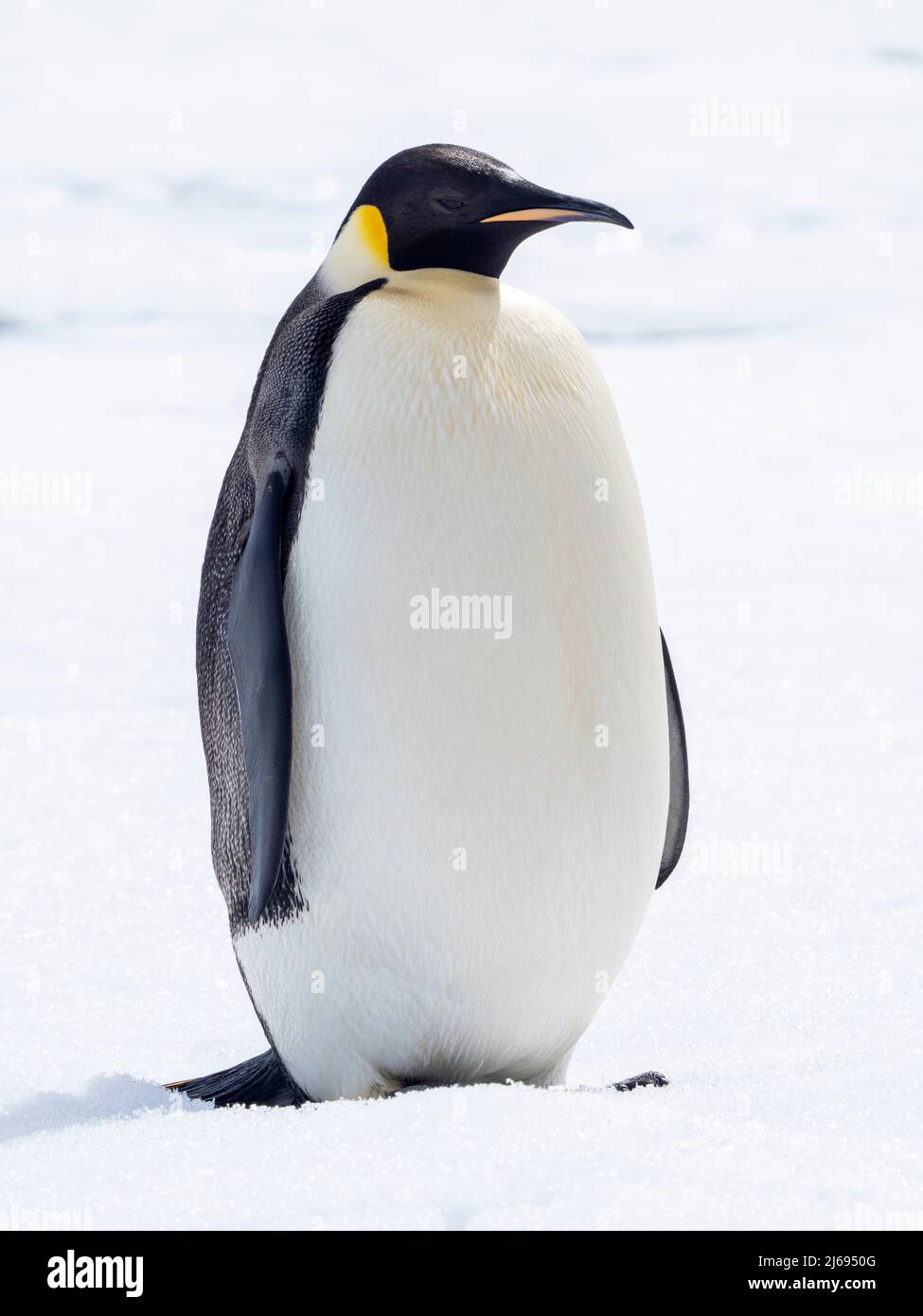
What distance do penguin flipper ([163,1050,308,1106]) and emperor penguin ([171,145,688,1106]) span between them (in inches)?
3.9

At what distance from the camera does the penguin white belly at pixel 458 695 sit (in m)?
2.25

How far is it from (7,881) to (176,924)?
0.51m

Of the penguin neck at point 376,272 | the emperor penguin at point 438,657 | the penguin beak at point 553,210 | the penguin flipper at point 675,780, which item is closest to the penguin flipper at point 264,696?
the emperor penguin at point 438,657

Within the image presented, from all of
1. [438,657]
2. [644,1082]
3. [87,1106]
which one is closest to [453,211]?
[438,657]

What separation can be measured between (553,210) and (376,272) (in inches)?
11.6

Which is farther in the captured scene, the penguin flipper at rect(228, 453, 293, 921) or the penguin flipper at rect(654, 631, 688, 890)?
the penguin flipper at rect(654, 631, 688, 890)

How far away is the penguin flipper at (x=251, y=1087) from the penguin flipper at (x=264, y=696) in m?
0.43

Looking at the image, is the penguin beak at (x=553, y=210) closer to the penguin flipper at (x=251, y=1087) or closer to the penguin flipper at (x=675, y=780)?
the penguin flipper at (x=675, y=780)

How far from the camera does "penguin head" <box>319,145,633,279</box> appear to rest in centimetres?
234

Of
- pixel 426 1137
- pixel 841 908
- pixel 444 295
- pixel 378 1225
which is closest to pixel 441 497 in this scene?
pixel 444 295

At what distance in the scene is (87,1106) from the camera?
250cm

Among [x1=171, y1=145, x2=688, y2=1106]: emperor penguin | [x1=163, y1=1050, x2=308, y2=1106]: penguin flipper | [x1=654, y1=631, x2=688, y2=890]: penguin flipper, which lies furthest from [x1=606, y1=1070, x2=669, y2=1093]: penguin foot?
[x1=163, y1=1050, x2=308, y2=1106]: penguin flipper

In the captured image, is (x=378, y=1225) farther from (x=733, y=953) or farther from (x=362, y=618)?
(x=733, y=953)

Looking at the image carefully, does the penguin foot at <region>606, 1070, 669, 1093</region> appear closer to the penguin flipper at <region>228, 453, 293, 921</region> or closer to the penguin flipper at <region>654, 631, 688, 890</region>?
the penguin flipper at <region>654, 631, 688, 890</region>
